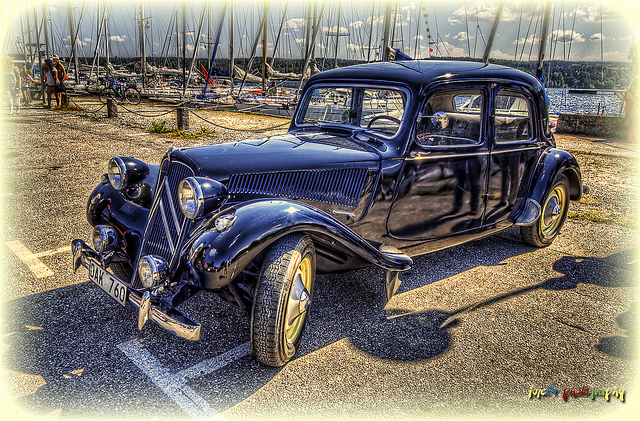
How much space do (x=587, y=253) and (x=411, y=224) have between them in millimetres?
2341

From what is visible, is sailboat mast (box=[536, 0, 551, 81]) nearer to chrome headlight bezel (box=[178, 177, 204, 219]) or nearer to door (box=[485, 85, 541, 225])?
door (box=[485, 85, 541, 225])

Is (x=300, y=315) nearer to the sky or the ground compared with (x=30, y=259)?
nearer to the sky

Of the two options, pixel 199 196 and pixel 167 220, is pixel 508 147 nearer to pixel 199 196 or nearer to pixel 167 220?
pixel 199 196

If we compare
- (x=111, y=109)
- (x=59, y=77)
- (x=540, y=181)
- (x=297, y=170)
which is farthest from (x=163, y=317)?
(x=59, y=77)

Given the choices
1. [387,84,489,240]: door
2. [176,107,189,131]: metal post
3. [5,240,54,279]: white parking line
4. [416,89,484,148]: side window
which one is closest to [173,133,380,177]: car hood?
[387,84,489,240]: door

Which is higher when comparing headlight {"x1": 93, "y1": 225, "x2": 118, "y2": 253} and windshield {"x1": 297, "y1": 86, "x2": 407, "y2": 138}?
windshield {"x1": 297, "y1": 86, "x2": 407, "y2": 138}

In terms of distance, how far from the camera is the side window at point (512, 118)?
4109 millimetres

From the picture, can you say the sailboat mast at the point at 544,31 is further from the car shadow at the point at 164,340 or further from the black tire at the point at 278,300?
the black tire at the point at 278,300

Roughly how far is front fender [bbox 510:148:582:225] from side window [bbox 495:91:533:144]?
344mm

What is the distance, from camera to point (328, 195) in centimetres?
320

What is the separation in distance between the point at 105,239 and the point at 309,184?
1.52m

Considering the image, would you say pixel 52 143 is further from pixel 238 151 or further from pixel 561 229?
pixel 561 229

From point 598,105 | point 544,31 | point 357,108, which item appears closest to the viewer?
point 357,108

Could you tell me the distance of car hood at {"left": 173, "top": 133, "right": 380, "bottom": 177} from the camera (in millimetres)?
2914
